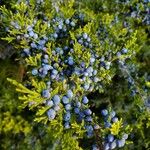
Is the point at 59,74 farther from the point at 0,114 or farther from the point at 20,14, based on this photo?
the point at 0,114

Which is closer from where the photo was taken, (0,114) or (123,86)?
(123,86)

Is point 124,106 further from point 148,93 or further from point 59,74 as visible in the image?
point 59,74

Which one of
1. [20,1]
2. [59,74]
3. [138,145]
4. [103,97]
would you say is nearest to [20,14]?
[20,1]

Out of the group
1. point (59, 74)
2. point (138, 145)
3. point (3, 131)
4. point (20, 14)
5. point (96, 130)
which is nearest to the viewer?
point (96, 130)

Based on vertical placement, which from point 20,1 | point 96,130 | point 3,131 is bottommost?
point 96,130

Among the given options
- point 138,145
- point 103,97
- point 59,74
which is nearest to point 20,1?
point 59,74

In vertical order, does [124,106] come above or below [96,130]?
above

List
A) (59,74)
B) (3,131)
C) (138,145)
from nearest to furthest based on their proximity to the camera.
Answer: (59,74) < (138,145) < (3,131)
